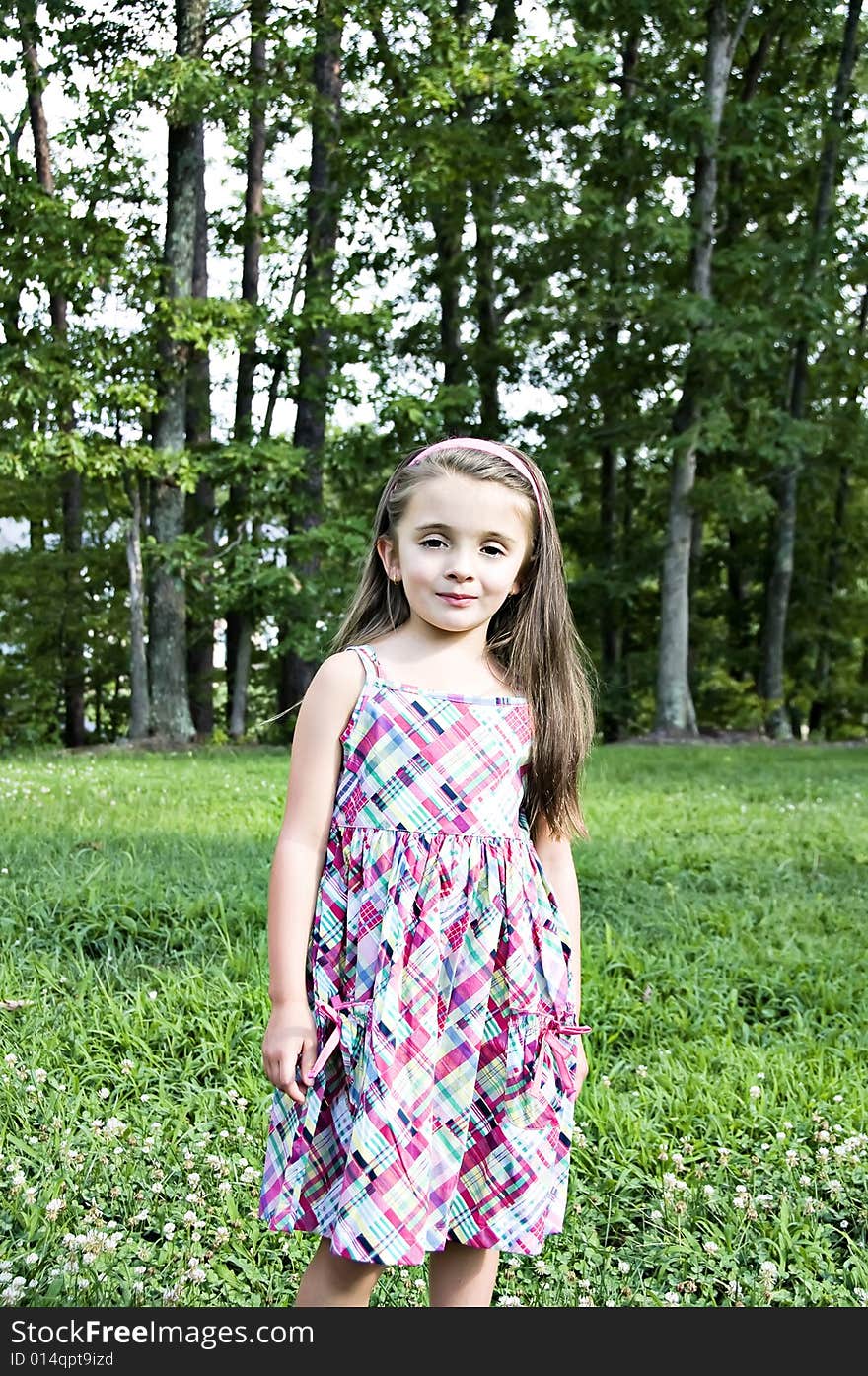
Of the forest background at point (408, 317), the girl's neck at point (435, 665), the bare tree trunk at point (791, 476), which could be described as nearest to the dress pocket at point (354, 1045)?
the girl's neck at point (435, 665)

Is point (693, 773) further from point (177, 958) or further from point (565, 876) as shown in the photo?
point (565, 876)

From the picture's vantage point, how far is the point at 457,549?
2.09m

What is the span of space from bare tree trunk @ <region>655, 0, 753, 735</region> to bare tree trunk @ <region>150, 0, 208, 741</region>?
631cm

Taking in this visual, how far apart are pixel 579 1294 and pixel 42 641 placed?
19.5m

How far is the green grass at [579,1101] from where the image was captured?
271 centimetres

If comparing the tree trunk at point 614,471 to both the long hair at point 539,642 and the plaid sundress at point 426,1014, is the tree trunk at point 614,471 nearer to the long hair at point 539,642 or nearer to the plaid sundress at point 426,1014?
the long hair at point 539,642

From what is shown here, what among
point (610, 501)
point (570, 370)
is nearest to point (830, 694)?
point (610, 501)

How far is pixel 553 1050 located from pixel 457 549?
2.84 feet

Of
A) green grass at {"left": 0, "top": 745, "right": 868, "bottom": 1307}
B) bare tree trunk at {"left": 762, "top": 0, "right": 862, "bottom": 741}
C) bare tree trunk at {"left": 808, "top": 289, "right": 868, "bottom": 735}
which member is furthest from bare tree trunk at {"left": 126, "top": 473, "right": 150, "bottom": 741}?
bare tree trunk at {"left": 808, "top": 289, "right": 868, "bottom": 735}

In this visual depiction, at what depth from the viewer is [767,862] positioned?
6.42 meters

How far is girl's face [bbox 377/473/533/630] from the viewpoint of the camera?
208 centimetres

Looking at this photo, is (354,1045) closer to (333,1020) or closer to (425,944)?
(333,1020)

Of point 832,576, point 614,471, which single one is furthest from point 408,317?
point 832,576

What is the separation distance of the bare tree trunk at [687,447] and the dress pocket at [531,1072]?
14.3 meters
